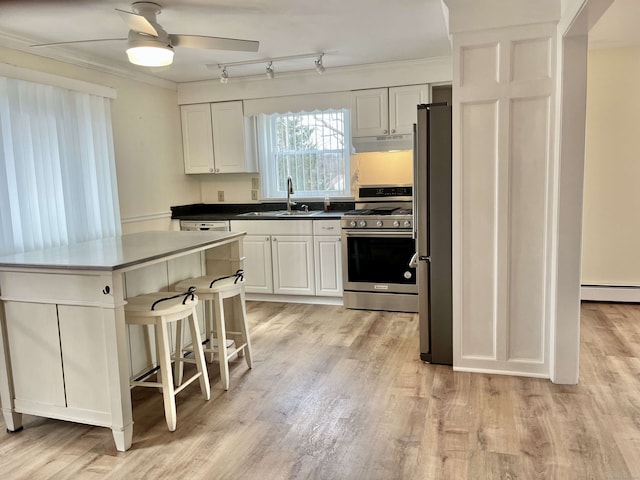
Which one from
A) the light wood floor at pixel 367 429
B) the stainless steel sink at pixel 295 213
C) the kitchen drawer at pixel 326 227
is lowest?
the light wood floor at pixel 367 429

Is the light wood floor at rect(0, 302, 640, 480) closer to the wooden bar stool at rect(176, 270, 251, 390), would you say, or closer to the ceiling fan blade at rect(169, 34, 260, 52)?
the wooden bar stool at rect(176, 270, 251, 390)

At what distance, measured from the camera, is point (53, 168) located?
3648 mm

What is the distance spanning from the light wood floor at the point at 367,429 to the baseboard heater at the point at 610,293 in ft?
4.16

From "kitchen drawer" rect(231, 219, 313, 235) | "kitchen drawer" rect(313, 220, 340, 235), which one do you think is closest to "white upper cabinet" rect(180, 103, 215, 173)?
"kitchen drawer" rect(231, 219, 313, 235)

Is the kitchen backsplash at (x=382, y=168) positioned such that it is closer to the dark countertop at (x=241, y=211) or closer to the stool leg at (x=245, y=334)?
the dark countertop at (x=241, y=211)

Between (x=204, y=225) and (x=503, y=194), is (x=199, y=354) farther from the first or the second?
(x=204, y=225)

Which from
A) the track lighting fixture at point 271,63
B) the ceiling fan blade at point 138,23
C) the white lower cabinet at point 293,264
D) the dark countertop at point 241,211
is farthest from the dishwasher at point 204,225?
the ceiling fan blade at point 138,23

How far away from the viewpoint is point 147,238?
127 inches

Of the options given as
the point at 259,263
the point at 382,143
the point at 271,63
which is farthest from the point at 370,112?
the point at 259,263

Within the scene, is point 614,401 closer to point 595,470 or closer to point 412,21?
point 595,470

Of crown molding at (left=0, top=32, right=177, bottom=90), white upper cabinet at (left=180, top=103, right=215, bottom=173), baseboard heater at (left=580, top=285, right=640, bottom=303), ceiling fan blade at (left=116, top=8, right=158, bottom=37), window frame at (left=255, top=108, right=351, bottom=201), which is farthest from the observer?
white upper cabinet at (left=180, top=103, right=215, bottom=173)

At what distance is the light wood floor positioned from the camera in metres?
2.13

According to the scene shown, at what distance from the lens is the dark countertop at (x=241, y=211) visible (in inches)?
190

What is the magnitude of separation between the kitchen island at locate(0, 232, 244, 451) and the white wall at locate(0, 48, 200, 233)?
2.02m
